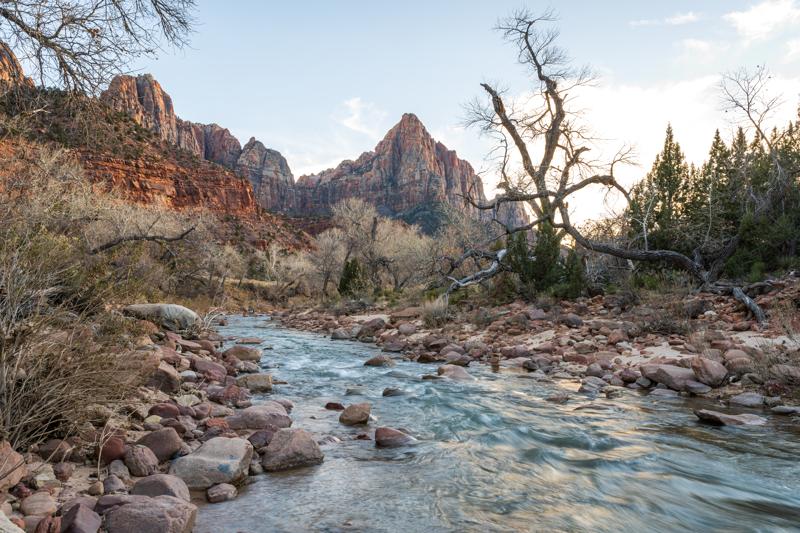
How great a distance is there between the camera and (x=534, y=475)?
3.78 meters

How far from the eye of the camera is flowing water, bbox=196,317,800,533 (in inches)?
118

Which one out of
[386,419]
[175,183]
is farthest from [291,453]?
[175,183]

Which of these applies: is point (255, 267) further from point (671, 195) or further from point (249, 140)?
point (249, 140)

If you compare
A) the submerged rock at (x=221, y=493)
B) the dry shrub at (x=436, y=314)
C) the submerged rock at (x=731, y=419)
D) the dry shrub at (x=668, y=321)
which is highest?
the dry shrub at (x=668, y=321)

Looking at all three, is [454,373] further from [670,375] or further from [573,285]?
[573,285]

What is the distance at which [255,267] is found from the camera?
4831 cm

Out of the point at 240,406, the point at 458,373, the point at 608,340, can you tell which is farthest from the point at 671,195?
the point at 240,406

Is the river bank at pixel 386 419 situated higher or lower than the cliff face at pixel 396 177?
lower

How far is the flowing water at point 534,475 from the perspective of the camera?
300cm

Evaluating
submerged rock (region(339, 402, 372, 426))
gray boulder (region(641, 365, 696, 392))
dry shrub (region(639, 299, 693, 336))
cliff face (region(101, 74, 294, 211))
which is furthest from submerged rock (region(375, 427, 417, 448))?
cliff face (region(101, 74, 294, 211))

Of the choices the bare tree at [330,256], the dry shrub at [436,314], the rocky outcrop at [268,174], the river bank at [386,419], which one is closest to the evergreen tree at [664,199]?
the river bank at [386,419]

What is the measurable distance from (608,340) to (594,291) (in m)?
4.83

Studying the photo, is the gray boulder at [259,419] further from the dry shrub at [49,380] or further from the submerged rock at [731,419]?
the submerged rock at [731,419]

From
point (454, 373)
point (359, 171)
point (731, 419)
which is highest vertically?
point (359, 171)
